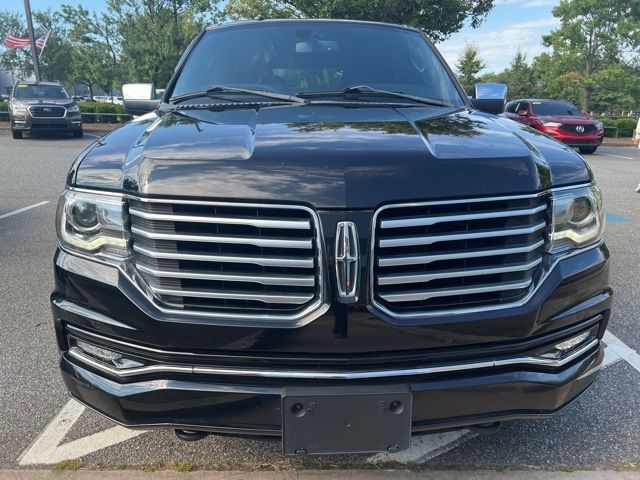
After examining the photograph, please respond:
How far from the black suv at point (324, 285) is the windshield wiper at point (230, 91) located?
0.81 meters

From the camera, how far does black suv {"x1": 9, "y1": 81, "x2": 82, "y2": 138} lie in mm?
16484

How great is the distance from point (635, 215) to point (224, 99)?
6794 mm

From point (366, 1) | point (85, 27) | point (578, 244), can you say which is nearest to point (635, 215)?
point (578, 244)

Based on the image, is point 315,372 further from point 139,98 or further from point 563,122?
point 563,122

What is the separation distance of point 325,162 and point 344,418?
86cm

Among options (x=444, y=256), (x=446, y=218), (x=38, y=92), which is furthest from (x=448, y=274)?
(x=38, y=92)

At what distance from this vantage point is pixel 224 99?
285cm

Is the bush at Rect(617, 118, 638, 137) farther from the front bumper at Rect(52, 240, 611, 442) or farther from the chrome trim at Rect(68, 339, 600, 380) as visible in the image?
the chrome trim at Rect(68, 339, 600, 380)

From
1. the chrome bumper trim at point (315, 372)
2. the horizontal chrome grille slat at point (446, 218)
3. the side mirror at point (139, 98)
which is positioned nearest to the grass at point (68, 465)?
the chrome bumper trim at point (315, 372)

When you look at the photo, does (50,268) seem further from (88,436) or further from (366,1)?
(366,1)

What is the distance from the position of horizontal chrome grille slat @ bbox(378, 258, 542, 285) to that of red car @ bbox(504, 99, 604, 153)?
15243mm

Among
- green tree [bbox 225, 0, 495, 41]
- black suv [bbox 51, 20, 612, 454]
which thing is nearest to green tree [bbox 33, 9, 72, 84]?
green tree [bbox 225, 0, 495, 41]

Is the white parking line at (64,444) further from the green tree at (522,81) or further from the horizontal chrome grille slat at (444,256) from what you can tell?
the green tree at (522,81)

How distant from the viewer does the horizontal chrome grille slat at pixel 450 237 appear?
1.75 metres
